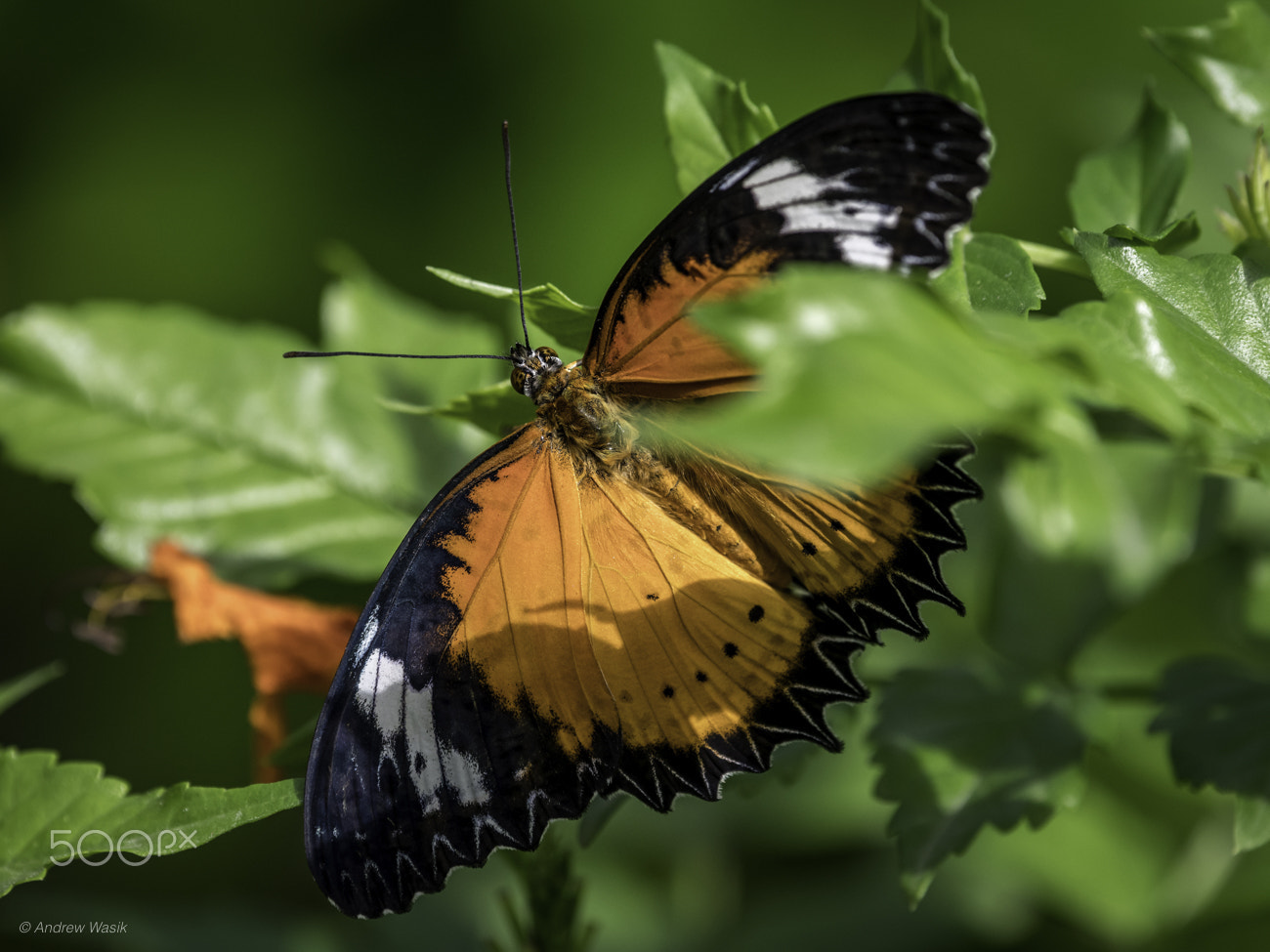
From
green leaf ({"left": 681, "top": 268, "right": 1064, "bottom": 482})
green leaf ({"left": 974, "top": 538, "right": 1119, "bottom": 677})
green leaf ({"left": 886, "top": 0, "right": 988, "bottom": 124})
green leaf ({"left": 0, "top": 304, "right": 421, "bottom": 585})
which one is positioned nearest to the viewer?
green leaf ({"left": 681, "top": 268, "right": 1064, "bottom": 482})

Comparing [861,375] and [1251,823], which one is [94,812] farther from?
[1251,823]

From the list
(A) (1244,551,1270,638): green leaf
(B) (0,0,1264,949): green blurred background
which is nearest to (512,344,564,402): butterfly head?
(A) (1244,551,1270,638): green leaf

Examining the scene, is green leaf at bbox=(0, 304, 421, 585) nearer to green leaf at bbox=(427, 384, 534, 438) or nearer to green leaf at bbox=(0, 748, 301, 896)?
green leaf at bbox=(427, 384, 534, 438)

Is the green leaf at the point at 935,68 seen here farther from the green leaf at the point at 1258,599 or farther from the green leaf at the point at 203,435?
the green leaf at the point at 203,435

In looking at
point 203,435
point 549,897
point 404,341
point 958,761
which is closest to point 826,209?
point 958,761

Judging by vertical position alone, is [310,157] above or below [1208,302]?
above

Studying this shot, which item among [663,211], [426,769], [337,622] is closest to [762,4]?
[663,211]
